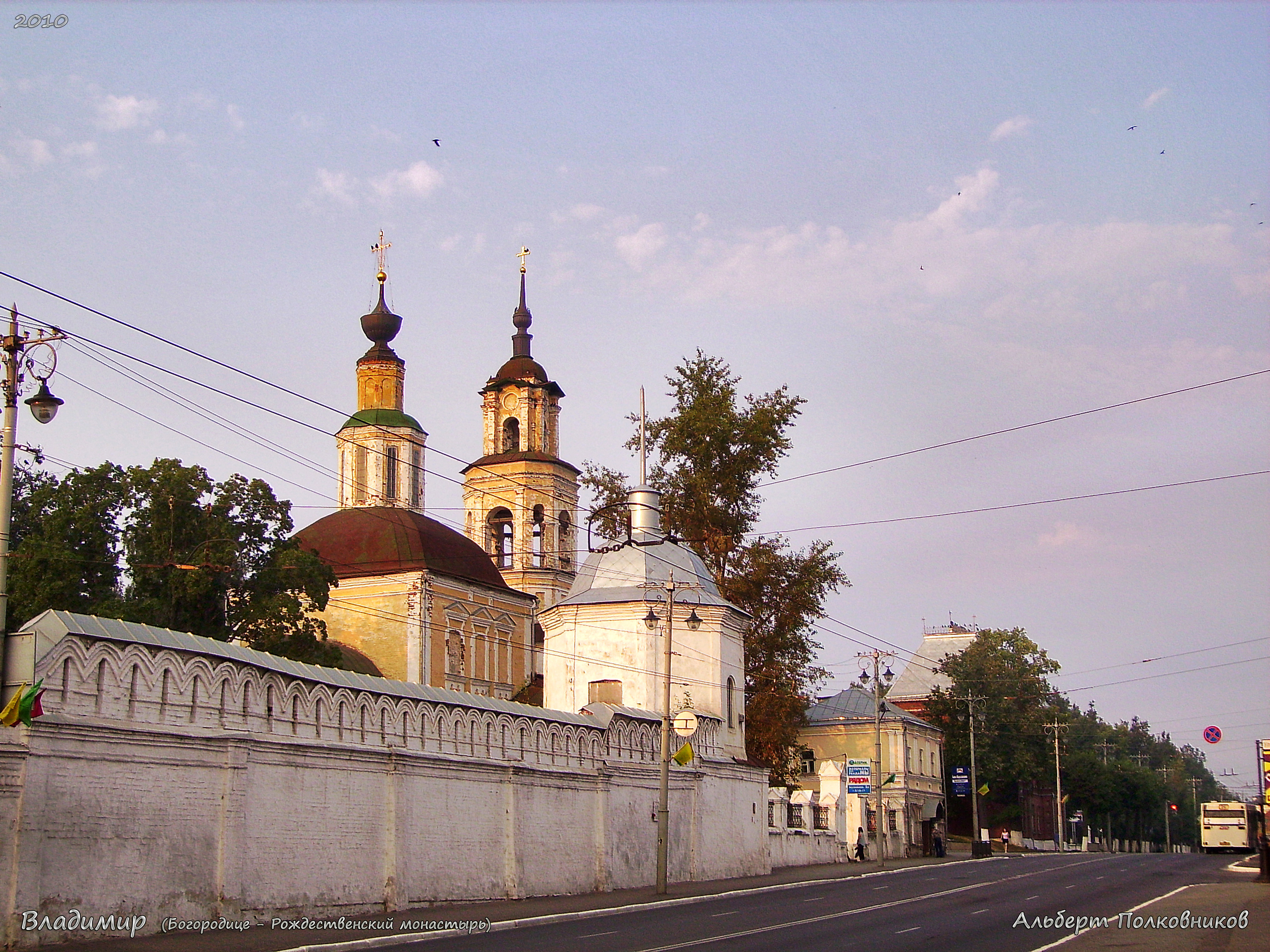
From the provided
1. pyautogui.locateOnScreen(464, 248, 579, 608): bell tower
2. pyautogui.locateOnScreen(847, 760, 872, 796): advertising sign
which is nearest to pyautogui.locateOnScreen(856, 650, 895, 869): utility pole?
pyautogui.locateOnScreen(847, 760, 872, 796): advertising sign

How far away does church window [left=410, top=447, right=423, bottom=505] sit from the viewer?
67.1m

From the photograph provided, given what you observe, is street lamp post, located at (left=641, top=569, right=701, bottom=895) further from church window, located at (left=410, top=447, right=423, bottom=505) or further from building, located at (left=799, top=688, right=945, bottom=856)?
church window, located at (left=410, top=447, right=423, bottom=505)

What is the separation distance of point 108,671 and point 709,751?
68.6 feet

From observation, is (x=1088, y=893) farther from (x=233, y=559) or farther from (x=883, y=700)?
(x=883, y=700)

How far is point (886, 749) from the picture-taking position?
215 feet

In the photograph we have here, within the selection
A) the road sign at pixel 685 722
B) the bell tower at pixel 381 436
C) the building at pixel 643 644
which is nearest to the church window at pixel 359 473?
the bell tower at pixel 381 436

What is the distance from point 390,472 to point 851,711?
86.2ft

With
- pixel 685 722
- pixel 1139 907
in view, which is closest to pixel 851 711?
pixel 685 722

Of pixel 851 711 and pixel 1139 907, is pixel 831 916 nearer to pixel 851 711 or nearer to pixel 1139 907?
pixel 1139 907

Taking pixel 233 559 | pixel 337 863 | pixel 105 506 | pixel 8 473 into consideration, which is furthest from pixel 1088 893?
pixel 105 506

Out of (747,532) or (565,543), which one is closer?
(747,532)

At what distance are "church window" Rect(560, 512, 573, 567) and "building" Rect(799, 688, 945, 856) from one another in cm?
1516

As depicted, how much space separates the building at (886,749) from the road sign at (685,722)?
100.0 feet

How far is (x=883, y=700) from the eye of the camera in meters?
60.2
